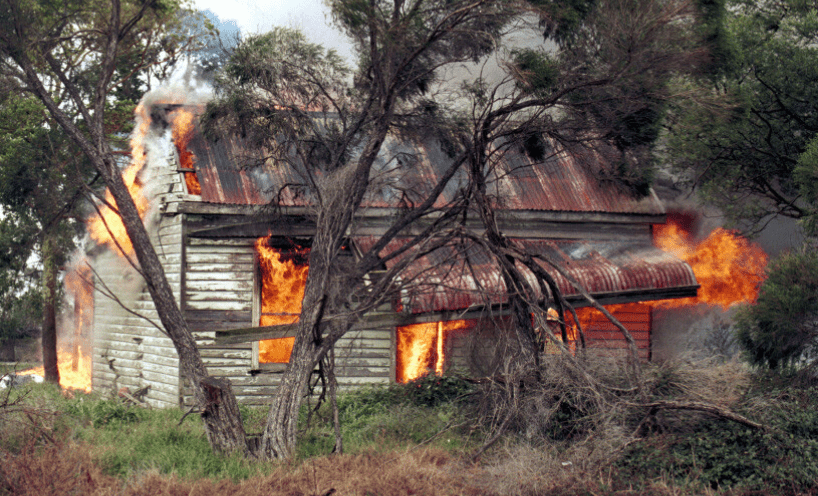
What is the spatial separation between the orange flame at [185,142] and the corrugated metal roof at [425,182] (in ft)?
0.52

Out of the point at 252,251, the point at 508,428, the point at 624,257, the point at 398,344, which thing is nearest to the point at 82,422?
the point at 252,251

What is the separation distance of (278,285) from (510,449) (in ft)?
20.6

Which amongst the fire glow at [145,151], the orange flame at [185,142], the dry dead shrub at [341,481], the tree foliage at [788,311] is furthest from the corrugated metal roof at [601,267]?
the dry dead shrub at [341,481]

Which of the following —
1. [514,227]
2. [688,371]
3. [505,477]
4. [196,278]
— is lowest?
[505,477]

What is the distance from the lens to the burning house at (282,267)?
42.4 ft

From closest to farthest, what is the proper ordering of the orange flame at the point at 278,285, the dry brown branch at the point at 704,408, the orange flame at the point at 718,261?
the dry brown branch at the point at 704,408, the orange flame at the point at 278,285, the orange flame at the point at 718,261

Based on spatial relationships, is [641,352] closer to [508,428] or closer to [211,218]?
[508,428]

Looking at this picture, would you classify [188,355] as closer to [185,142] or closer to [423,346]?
[423,346]

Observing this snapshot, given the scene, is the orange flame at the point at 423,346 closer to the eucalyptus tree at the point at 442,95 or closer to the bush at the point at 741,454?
the eucalyptus tree at the point at 442,95

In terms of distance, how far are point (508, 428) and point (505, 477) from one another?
5.62 ft

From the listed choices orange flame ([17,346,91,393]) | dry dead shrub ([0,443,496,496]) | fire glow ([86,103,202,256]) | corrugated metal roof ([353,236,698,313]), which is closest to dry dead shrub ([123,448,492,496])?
dry dead shrub ([0,443,496,496])

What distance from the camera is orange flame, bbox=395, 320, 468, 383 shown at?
45.9 ft

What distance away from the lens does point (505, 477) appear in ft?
26.1

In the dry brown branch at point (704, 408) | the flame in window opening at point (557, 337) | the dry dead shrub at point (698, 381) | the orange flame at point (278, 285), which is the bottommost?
the dry brown branch at point (704, 408)
